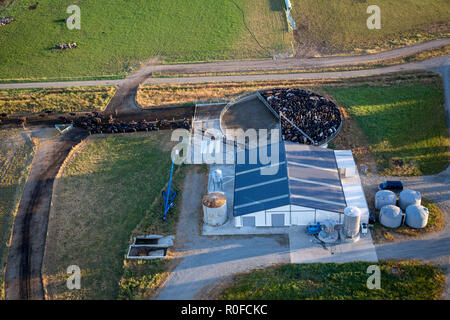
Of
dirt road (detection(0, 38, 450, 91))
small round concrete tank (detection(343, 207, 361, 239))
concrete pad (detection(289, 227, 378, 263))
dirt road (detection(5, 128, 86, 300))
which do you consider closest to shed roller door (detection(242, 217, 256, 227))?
concrete pad (detection(289, 227, 378, 263))

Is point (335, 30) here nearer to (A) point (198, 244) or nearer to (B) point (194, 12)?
(B) point (194, 12)

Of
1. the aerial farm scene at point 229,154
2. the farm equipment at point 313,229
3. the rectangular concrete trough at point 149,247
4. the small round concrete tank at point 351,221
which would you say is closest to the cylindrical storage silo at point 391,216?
the aerial farm scene at point 229,154

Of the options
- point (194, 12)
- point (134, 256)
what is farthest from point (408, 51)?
point (134, 256)

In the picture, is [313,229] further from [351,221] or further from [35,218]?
[35,218]

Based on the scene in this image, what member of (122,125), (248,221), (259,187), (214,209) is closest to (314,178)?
(259,187)

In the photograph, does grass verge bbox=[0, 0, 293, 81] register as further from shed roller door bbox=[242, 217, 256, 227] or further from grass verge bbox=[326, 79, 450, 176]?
shed roller door bbox=[242, 217, 256, 227]

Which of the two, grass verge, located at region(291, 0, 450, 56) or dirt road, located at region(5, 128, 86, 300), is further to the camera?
grass verge, located at region(291, 0, 450, 56)
